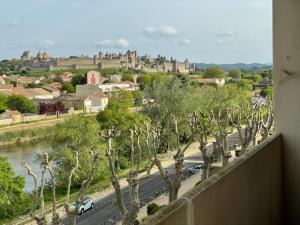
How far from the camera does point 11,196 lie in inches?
619

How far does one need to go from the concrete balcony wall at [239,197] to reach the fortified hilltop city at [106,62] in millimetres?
104918

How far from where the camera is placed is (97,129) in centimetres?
2184

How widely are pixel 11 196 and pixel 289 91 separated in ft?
46.6

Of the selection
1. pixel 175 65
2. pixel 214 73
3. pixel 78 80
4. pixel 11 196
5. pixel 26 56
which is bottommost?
pixel 11 196

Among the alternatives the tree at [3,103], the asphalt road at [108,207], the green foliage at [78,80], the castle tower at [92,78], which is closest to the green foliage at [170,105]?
the asphalt road at [108,207]

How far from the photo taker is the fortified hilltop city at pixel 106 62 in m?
113

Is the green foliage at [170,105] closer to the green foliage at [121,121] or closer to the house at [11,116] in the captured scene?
the green foliage at [121,121]

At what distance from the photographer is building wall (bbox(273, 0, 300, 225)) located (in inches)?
109

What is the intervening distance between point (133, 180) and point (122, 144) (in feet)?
47.9

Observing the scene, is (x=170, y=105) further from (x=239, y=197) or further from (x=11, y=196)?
(x=239, y=197)

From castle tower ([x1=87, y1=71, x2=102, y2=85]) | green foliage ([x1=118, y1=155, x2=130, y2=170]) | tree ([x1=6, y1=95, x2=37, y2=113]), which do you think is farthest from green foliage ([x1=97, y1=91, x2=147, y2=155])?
castle tower ([x1=87, y1=71, x2=102, y2=85])

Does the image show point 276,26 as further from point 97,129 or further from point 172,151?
point 172,151

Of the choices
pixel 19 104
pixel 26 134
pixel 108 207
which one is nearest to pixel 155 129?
pixel 108 207

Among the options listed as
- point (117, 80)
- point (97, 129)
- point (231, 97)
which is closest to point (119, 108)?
point (97, 129)
